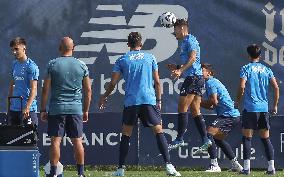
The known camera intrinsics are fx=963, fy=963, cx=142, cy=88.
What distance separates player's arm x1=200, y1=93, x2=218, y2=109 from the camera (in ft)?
53.9

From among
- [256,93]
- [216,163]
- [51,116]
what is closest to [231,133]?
[216,163]

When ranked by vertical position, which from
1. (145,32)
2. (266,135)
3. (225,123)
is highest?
(145,32)

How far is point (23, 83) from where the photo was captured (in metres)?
14.7

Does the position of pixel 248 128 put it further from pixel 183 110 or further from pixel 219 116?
pixel 219 116

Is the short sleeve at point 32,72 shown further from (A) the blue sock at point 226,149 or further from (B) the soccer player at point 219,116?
(A) the blue sock at point 226,149

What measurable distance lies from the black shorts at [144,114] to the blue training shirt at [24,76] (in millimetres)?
1563

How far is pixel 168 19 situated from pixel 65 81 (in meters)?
4.70

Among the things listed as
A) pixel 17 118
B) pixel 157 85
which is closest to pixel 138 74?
pixel 157 85

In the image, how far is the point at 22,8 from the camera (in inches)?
709

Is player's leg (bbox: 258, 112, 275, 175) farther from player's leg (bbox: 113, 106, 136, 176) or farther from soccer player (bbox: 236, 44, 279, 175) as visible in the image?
player's leg (bbox: 113, 106, 136, 176)

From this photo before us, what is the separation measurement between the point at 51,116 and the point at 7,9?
5.84m

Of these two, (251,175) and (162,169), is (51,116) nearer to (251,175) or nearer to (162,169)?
(251,175)

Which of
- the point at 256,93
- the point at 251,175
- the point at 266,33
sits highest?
the point at 266,33

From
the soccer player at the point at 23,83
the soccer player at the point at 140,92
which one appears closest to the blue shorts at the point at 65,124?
the soccer player at the point at 140,92
